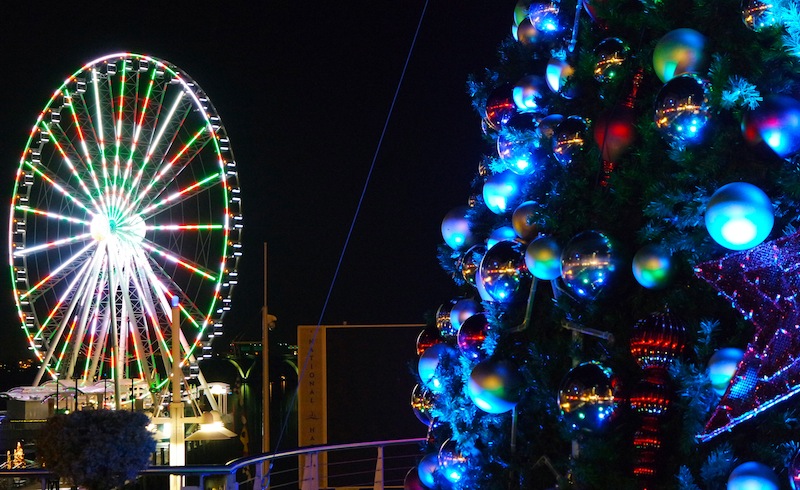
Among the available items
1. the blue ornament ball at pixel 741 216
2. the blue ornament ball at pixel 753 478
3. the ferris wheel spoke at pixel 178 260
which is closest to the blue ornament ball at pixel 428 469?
the blue ornament ball at pixel 753 478

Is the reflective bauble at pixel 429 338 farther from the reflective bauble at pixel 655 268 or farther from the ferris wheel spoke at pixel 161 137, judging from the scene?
the ferris wheel spoke at pixel 161 137

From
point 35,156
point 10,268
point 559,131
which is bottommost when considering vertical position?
point 559,131

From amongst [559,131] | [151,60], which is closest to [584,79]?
[559,131]

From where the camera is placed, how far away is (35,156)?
47.3ft

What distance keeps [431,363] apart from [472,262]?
0.43 m

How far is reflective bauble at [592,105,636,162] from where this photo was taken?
1914 mm

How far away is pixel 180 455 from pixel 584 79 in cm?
1388

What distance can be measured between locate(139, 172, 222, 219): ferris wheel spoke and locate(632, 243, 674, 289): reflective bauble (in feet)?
44.2

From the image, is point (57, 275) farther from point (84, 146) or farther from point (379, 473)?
point (379, 473)

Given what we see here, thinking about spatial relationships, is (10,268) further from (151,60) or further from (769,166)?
(769,166)

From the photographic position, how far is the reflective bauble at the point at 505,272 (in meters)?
2.23

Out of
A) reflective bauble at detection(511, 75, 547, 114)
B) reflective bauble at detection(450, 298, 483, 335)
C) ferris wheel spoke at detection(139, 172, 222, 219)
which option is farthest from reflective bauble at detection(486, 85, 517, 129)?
ferris wheel spoke at detection(139, 172, 222, 219)

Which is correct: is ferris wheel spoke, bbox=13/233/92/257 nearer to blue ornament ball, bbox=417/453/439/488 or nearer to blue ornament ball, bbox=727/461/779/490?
blue ornament ball, bbox=417/453/439/488

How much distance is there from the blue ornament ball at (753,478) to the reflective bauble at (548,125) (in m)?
1.06
